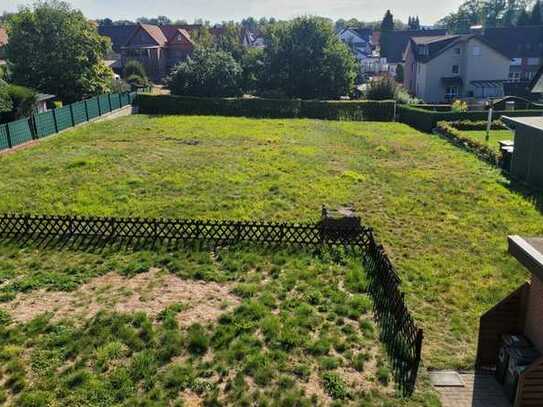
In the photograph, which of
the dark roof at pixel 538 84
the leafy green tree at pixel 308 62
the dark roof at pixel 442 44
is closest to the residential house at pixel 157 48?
the leafy green tree at pixel 308 62

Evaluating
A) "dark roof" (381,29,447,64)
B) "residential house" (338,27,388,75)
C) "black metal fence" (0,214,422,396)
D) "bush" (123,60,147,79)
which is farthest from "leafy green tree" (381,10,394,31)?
"black metal fence" (0,214,422,396)

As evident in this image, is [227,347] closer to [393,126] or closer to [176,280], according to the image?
[176,280]

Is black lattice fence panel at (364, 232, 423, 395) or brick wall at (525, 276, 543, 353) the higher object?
brick wall at (525, 276, 543, 353)

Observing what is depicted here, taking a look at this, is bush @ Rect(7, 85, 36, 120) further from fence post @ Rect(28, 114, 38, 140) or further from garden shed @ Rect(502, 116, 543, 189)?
garden shed @ Rect(502, 116, 543, 189)

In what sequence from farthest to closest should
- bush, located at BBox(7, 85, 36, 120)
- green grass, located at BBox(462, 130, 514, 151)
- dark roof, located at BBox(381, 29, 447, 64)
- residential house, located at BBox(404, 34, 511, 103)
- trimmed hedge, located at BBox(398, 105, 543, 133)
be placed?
dark roof, located at BBox(381, 29, 447, 64) < residential house, located at BBox(404, 34, 511, 103) < trimmed hedge, located at BBox(398, 105, 543, 133) < bush, located at BBox(7, 85, 36, 120) < green grass, located at BBox(462, 130, 514, 151)

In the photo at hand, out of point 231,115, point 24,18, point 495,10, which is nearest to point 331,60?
point 231,115

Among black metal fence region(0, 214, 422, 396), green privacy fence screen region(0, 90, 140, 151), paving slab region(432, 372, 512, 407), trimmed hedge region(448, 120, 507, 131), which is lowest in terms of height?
paving slab region(432, 372, 512, 407)

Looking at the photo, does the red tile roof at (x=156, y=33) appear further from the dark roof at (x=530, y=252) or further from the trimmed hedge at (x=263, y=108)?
the dark roof at (x=530, y=252)

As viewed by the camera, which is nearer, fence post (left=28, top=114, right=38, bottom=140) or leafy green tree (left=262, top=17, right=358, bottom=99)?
fence post (left=28, top=114, right=38, bottom=140)
